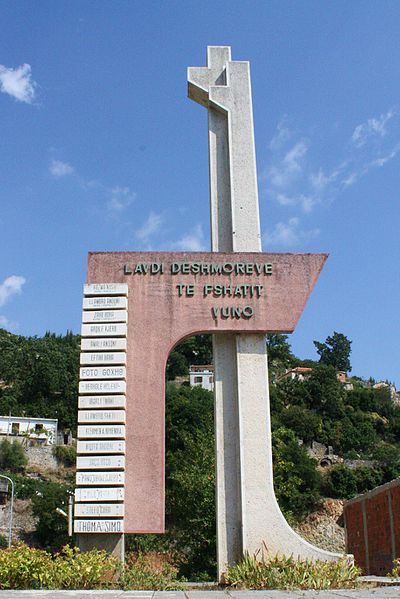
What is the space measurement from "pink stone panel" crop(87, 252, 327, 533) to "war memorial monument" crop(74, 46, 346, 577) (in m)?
A: 0.02

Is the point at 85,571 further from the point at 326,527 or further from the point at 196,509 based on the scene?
the point at 326,527

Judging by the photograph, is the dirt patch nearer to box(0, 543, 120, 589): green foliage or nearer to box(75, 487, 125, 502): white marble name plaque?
box(75, 487, 125, 502): white marble name plaque

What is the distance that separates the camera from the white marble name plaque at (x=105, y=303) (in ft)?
38.2

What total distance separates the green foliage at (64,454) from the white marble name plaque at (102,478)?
5357 centimetres

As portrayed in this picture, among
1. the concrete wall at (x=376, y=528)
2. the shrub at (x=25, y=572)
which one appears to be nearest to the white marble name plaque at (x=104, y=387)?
the shrub at (x=25, y=572)

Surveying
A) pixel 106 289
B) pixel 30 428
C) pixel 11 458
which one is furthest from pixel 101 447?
pixel 30 428

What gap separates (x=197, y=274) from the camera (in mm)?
11906

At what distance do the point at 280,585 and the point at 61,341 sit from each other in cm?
9017

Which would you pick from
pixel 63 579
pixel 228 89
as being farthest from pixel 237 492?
pixel 228 89

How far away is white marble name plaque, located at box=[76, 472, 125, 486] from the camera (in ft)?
34.9

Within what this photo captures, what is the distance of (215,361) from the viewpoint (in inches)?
461

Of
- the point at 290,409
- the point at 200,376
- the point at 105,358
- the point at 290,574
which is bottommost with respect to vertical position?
the point at 290,574

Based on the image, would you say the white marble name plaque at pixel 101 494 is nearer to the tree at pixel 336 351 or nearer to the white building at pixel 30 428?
the white building at pixel 30 428

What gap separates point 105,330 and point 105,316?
26cm
